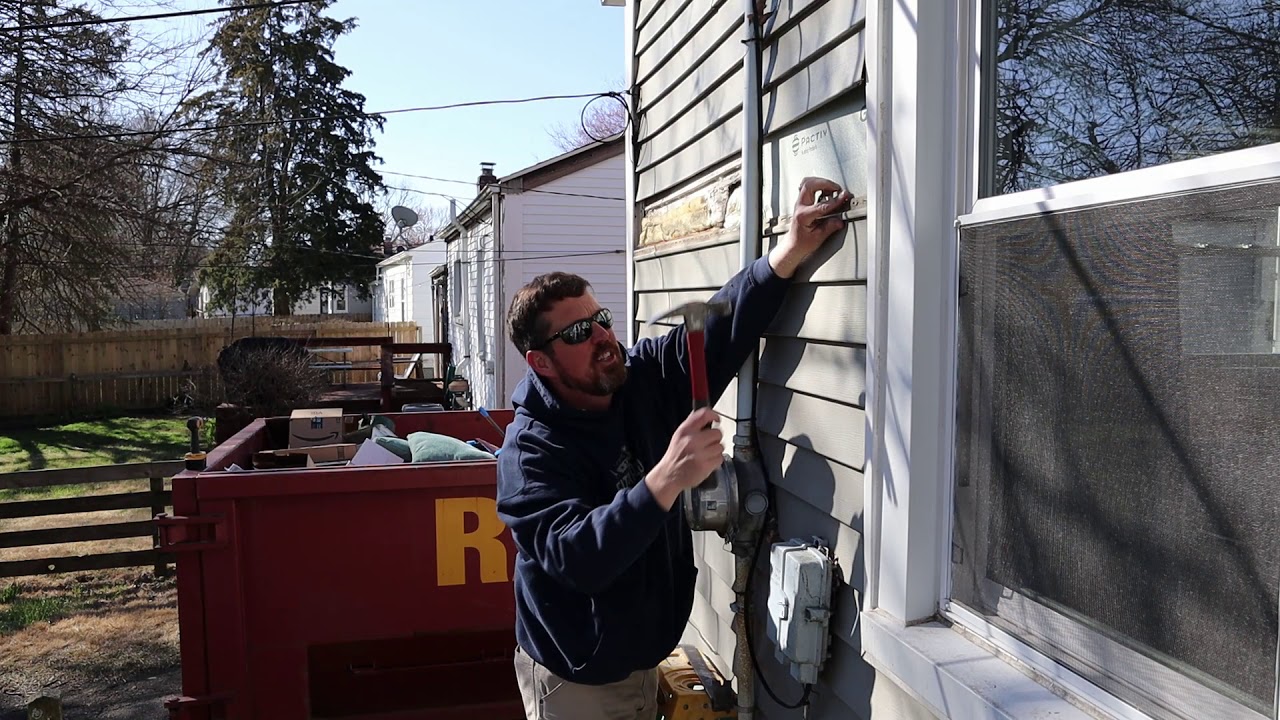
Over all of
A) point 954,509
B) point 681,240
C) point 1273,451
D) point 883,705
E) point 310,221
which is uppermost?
point 310,221

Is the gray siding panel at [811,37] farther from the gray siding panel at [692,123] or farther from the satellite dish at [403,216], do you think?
the satellite dish at [403,216]

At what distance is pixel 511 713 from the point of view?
3965mm

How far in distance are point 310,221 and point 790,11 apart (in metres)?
30.4

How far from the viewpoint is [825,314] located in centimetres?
232

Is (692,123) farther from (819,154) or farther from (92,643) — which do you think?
(92,643)

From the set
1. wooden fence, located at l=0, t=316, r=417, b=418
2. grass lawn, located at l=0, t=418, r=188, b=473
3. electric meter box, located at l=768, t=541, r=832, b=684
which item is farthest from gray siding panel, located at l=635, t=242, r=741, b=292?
wooden fence, located at l=0, t=316, r=417, b=418

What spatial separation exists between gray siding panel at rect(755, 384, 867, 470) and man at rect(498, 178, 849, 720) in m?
0.19

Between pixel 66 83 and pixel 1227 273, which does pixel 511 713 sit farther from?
pixel 66 83

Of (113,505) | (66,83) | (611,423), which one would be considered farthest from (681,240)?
(66,83)

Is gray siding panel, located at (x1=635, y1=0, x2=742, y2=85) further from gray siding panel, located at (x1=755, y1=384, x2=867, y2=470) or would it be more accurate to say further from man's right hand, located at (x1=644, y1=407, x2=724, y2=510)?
man's right hand, located at (x1=644, y1=407, x2=724, y2=510)

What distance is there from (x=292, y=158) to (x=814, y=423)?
31685mm

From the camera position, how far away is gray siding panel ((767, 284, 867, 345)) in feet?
7.00

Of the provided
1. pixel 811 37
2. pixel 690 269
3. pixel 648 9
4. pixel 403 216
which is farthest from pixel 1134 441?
pixel 403 216

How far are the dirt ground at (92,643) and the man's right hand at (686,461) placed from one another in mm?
4668
